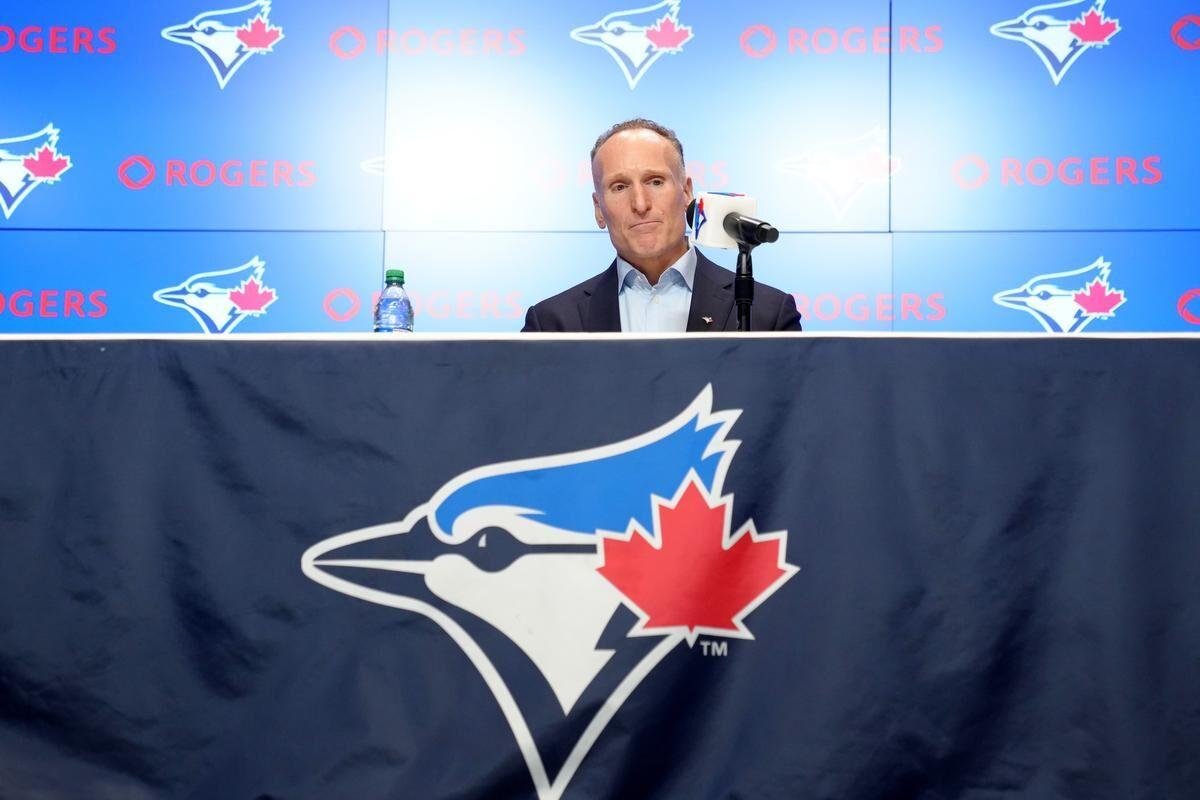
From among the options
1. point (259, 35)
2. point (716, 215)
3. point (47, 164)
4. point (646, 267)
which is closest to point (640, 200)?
point (646, 267)

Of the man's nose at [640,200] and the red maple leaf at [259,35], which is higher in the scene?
the red maple leaf at [259,35]

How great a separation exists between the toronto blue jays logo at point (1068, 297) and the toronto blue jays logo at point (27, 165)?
2.84 metres

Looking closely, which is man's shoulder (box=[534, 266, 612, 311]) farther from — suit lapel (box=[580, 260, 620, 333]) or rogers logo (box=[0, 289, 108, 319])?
rogers logo (box=[0, 289, 108, 319])

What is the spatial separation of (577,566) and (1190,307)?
8.17ft

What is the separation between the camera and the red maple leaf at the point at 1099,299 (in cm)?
305

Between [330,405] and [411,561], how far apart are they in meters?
0.22

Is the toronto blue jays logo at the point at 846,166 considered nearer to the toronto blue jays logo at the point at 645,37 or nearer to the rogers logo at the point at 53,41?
→ the toronto blue jays logo at the point at 645,37

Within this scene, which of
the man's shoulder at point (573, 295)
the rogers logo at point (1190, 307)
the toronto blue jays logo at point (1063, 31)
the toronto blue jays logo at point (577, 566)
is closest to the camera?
the toronto blue jays logo at point (577, 566)

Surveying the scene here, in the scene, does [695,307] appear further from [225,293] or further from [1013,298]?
[225,293]

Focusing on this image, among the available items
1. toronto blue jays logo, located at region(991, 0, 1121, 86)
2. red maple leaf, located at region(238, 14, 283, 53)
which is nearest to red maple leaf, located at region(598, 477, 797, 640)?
toronto blue jays logo, located at region(991, 0, 1121, 86)

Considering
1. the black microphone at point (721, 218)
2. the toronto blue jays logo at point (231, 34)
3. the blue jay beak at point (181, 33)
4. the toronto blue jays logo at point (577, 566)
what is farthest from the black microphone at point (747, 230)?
the blue jay beak at point (181, 33)

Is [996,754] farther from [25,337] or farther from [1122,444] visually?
[25,337]

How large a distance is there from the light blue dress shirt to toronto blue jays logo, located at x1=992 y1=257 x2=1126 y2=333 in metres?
1.18

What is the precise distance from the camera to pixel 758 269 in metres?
3.16
